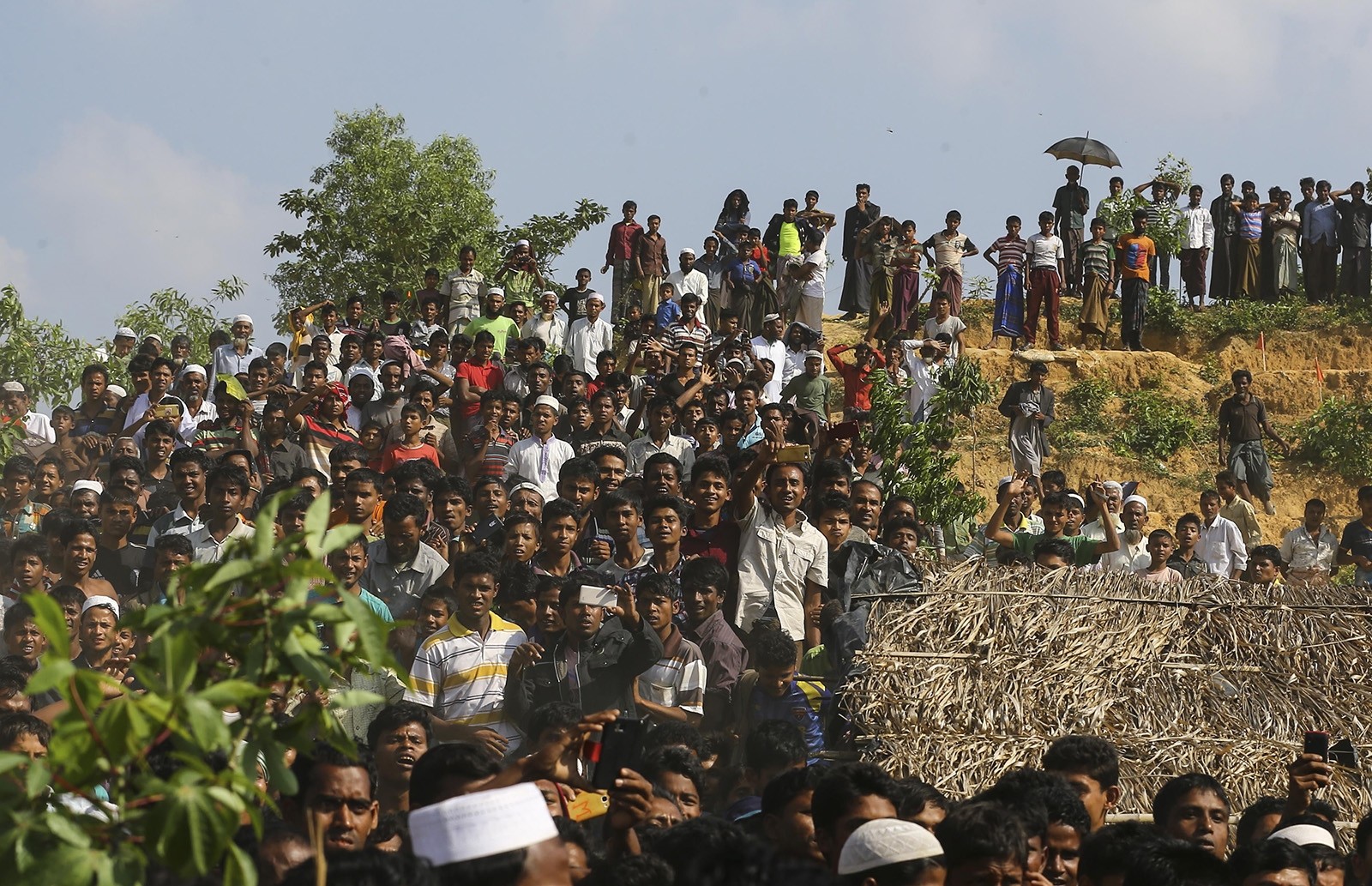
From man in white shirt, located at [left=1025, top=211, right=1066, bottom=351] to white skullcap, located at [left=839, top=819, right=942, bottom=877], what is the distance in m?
16.4

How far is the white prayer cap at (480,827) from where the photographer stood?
3.29 metres

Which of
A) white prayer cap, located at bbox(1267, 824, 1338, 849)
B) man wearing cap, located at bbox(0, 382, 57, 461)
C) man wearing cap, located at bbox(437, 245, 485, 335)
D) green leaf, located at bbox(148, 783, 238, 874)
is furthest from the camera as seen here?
man wearing cap, located at bbox(437, 245, 485, 335)

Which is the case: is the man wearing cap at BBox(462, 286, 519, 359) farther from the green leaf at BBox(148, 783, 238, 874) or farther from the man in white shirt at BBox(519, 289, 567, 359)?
the green leaf at BBox(148, 783, 238, 874)

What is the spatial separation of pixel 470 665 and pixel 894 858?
327 centimetres

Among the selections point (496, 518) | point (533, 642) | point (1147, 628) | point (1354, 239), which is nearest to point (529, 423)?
point (496, 518)

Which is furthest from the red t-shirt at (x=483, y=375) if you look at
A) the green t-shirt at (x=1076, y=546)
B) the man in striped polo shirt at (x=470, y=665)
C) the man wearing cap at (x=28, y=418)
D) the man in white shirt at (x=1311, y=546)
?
the man in white shirt at (x=1311, y=546)

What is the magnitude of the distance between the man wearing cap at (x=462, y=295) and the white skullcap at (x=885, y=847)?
12.5 metres

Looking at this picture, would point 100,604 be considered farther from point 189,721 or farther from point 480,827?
point 189,721

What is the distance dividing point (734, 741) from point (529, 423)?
19.2ft

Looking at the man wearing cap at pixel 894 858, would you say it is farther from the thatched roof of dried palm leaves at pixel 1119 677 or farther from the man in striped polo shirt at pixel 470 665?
the man in striped polo shirt at pixel 470 665

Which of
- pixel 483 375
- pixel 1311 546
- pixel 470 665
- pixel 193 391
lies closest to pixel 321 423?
pixel 193 391

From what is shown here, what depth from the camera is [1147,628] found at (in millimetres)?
7238

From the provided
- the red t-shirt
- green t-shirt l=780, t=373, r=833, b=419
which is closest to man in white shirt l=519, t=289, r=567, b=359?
the red t-shirt

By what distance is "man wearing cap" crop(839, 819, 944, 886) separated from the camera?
13.4ft
